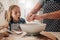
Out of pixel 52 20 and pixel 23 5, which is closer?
pixel 52 20

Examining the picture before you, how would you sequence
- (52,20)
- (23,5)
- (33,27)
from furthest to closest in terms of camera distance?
(23,5), (52,20), (33,27)

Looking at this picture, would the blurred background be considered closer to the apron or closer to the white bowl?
the apron

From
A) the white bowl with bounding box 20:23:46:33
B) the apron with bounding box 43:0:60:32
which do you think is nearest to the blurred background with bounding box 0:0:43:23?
the apron with bounding box 43:0:60:32

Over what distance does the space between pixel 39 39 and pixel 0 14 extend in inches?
131

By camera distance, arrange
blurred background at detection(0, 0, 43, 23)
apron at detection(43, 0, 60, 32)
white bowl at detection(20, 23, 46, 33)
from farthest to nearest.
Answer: blurred background at detection(0, 0, 43, 23) → apron at detection(43, 0, 60, 32) → white bowl at detection(20, 23, 46, 33)

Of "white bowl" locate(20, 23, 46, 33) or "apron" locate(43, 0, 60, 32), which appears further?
"apron" locate(43, 0, 60, 32)

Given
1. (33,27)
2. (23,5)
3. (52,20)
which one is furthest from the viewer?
(23,5)

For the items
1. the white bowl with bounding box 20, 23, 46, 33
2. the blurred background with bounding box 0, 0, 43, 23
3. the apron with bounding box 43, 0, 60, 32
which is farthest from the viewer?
the blurred background with bounding box 0, 0, 43, 23

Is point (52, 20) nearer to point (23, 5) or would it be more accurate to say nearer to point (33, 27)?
point (33, 27)

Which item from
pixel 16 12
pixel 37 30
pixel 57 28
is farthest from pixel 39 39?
pixel 16 12

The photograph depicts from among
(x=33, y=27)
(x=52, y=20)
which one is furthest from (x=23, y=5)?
(x=33, y=27)

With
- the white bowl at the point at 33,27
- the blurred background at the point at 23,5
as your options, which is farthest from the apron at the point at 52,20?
the blurred background at the point at 23,5

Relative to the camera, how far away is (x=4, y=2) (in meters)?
4.00

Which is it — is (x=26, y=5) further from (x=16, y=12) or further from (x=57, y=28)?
(x=57, y=28)
